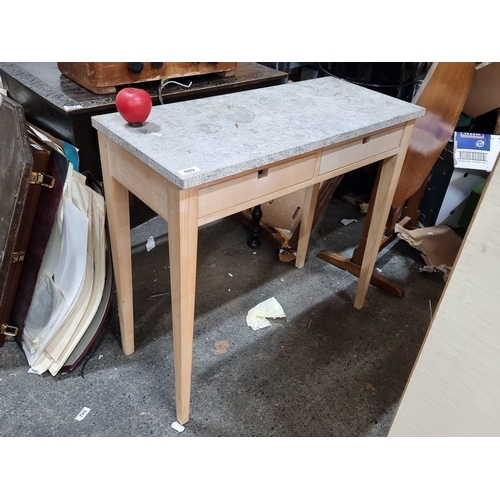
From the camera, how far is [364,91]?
146cm

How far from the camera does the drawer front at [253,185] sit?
38.9 inches

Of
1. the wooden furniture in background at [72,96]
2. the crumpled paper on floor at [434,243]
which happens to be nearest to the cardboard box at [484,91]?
the crumpled paper on floor at [434,243]

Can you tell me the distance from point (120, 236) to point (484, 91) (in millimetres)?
1618

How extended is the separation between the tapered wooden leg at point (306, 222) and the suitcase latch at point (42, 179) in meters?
0.96

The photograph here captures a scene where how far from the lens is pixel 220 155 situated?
984mm

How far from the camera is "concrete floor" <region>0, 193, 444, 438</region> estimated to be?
1.32 meters

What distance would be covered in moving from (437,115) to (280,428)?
50.7 inches

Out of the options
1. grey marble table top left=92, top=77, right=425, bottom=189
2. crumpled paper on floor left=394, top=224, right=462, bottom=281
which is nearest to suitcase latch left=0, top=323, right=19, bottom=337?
grey marble table top left=92, top=77, right=425, bottom=189

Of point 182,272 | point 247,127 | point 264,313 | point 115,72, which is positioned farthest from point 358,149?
point 115,72

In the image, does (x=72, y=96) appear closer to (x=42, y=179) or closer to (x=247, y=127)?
(x=42, y=179)

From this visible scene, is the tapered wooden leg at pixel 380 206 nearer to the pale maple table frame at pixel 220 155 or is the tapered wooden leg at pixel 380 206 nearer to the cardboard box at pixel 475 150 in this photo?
the pale maple table frame at pixel 220 155

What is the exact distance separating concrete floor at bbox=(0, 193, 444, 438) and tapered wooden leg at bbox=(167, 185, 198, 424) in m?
0.18

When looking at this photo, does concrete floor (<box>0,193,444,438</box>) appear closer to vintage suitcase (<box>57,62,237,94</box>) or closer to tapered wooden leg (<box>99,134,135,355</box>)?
tapered wooden leg (<box>99,134,135,355</box>)

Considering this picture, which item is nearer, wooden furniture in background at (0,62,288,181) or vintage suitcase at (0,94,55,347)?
vintage suitcase at (0,94,55,347)
